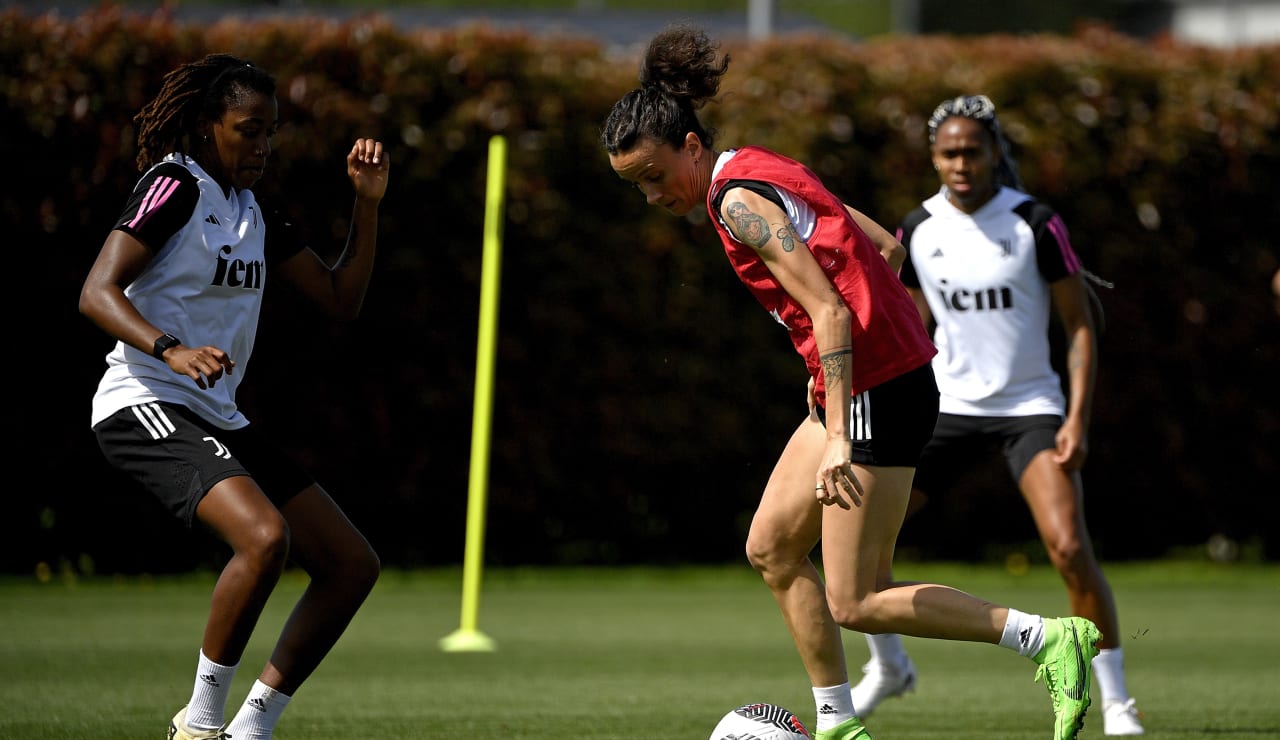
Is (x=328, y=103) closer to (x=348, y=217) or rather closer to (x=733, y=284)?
(x=348, y=217)

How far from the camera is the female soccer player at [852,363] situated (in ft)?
17.1

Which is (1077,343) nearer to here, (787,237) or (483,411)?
(787,237)

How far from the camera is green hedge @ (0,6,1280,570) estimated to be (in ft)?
41.7

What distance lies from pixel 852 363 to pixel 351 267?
6.79ft

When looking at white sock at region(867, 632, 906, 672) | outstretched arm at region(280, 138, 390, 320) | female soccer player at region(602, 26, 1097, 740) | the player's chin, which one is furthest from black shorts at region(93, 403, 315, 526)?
white sock at region(867, 632, 906, 672)

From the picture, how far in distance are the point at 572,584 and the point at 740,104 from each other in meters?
4.30

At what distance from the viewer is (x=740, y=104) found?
45.4 feet

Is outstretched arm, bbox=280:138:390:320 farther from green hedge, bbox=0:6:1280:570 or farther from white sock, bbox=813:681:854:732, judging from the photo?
green hedge, bbox=0:6:1280:570

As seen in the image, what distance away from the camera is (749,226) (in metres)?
5.01

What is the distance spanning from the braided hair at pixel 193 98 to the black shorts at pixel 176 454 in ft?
3.28

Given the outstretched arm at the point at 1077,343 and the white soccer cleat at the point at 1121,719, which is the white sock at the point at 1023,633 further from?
the outstretched arm at the point at 1077,343

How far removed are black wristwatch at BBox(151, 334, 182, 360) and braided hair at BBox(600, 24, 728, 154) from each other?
151 cm

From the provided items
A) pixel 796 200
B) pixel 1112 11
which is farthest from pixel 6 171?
pixel 1112 11

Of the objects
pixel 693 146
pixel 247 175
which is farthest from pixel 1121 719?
pixel 247 175
